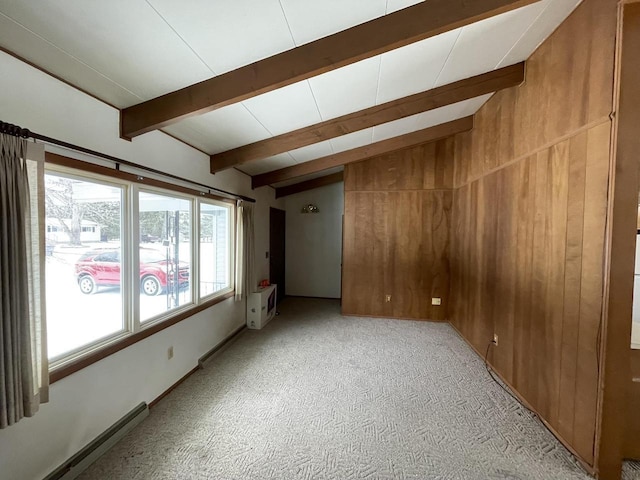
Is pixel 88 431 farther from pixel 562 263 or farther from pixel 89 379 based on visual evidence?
pixel 562 263

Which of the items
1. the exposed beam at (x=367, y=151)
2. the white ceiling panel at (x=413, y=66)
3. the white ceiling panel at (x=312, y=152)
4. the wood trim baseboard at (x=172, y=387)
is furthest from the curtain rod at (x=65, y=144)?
the white ceiling panel at (x=413, y=66)

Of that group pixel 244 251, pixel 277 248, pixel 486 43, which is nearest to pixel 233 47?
pixel 486 43

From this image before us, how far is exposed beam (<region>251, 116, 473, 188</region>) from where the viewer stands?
11.9ft

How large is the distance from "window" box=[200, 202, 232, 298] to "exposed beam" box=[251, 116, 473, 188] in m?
0.99

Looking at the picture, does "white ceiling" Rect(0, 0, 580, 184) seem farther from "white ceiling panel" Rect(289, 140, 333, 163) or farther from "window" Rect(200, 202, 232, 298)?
"window" Rect(200, 202, 232, 298)

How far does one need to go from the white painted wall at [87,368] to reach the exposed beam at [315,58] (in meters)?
0.24

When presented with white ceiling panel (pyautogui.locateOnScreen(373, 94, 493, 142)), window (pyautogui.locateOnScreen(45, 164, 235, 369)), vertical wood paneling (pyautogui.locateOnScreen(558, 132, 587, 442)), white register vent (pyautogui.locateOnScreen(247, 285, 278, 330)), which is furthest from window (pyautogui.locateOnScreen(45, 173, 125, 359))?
vertical wood paneling (pyautogui.locateOnScreen(558, 132, 587, 442))

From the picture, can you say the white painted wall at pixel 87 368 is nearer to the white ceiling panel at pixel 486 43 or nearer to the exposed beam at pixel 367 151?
the exposed beam at pixel 367 151

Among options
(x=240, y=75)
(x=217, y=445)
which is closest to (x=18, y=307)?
(x=217, y=445)

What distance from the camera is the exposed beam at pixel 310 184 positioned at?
5.52 meters

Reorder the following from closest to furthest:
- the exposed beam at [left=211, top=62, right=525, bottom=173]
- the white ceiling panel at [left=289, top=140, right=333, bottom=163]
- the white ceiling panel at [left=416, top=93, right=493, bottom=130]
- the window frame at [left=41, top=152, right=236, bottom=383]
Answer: the window frame at [left=41, top=152, right=236, bottom=383] → the exposed beam at [left=211, top=62, right=525, bottom=173] → the white ceiling panel at [left=416, top=93, right=493, bottom=130] → the white ceiling panel at [left=289, top=140, right=333, bottom=163]

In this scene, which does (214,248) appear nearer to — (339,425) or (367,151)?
(339,425)

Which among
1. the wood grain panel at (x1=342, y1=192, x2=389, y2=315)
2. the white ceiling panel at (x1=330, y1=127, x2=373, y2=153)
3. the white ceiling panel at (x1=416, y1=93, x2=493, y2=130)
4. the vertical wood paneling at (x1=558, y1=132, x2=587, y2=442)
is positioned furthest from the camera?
the wood grain panel at (x1=342, y1=192, x2=389, y2=315)

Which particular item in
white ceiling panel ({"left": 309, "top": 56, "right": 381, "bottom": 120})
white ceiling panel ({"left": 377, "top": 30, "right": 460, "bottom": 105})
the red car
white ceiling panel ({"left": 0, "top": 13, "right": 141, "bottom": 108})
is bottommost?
the red car
